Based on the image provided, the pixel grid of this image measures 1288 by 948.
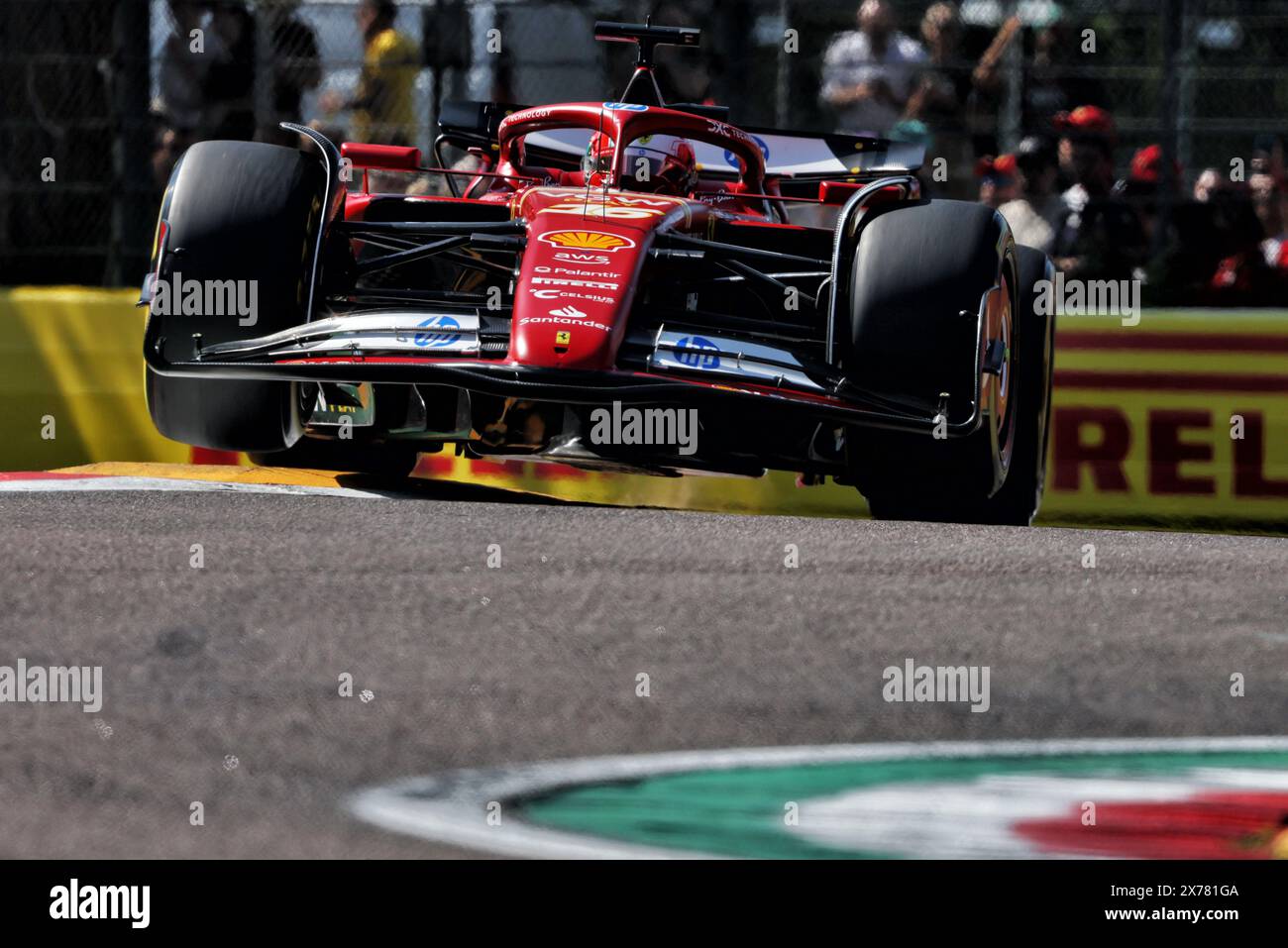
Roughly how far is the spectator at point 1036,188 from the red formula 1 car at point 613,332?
8.44ft

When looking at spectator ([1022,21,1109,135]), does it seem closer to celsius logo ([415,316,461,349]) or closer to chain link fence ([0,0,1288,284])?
chain link fence ([0,0,1288,284])

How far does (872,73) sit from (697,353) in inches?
173

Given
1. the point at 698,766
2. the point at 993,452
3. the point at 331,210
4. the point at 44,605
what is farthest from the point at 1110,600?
the point at 331,210

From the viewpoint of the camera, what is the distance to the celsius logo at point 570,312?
6133 millimetres

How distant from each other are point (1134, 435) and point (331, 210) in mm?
3250

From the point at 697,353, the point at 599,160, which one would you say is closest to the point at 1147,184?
the point at 599,160

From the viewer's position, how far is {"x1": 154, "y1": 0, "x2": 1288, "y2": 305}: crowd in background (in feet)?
31.9

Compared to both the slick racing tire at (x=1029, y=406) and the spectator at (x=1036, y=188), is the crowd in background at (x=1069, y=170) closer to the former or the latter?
the spectator at (x=1036, y=188)

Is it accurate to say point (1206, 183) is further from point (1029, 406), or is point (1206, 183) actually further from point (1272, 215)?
point (1029, 406)

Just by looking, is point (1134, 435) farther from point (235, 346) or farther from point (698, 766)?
point (698, 766)

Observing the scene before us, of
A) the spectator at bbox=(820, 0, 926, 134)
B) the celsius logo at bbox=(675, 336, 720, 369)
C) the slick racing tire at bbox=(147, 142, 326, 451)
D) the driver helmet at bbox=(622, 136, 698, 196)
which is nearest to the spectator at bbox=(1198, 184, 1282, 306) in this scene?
the spectator at bbox=(820, 0, 926, 134)

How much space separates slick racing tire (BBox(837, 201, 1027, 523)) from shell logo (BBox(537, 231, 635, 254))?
0.69m

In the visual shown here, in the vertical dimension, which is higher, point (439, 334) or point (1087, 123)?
point (1087, 123)

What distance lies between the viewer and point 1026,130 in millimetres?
9883
